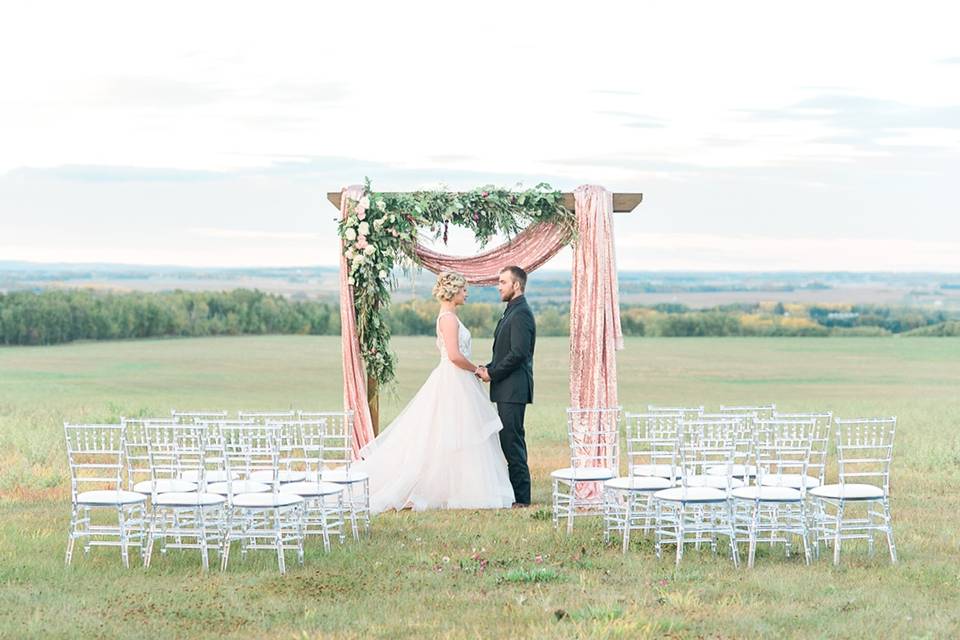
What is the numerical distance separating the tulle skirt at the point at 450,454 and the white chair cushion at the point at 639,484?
2020 mm

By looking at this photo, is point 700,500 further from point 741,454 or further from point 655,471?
point 655,471

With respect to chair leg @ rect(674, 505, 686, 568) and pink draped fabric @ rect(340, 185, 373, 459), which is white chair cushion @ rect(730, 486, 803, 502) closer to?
chair leg @ rect(674, 505, 686, 568)

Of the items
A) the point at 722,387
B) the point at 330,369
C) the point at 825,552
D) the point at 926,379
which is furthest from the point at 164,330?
the point at 825,552

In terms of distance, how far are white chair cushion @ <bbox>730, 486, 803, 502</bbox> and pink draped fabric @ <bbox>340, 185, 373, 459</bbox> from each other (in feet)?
15.8

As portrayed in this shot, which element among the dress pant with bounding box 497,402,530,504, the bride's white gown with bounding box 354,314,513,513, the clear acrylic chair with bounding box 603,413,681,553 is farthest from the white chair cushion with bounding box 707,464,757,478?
the bride's white gown with bounding box 354,314,513,513

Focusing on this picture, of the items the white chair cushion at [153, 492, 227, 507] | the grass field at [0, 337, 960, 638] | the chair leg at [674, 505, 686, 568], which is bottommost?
the grass field at [0, 337, 960, 638]

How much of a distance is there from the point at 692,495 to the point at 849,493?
3.71 ft

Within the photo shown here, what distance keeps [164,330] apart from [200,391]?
575 centimetres

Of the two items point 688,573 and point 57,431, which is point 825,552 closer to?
point 688,573

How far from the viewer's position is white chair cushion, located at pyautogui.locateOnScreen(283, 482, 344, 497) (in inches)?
375

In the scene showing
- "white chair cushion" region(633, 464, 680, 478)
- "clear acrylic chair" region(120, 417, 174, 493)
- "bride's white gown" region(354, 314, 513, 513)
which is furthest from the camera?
"bride's white gown" region(354, 314, 513, 513)

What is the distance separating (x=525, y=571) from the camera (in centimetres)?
865

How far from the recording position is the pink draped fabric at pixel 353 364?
12.8m

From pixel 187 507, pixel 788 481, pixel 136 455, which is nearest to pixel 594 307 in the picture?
pixel 788 481
